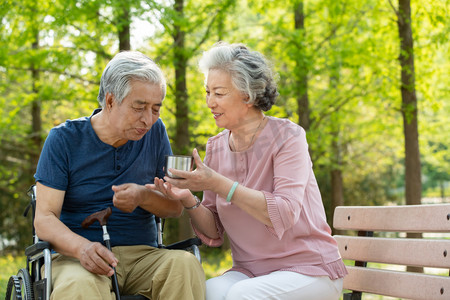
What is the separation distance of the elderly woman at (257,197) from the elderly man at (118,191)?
0.78 ft

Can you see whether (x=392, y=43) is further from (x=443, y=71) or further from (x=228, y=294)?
(x=228, y=294)

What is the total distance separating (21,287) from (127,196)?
0.68 metres

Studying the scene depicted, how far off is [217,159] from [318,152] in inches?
321

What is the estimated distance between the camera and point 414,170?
23.5ft

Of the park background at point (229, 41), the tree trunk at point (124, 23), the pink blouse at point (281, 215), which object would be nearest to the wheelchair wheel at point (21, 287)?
the pink blouse at point (281, 215)

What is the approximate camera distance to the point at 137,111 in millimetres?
2664

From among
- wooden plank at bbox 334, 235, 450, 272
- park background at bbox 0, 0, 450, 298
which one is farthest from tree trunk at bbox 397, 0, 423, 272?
wooden plank at bbox 334, 235, 450, 272

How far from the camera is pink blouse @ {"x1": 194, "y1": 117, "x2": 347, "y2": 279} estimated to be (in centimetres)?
247

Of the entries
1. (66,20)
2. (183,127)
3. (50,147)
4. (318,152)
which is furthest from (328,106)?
(50,147)

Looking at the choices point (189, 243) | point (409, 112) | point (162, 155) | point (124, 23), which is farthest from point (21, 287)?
point (409, 112)

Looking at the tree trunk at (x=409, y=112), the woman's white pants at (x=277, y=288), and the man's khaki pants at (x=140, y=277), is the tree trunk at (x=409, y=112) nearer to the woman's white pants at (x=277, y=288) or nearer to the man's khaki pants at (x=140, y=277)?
the woman's white pants at (x=277, y=288)

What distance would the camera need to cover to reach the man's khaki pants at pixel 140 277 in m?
2.24

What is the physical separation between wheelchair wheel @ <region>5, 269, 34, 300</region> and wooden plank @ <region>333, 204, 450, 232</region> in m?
1.62

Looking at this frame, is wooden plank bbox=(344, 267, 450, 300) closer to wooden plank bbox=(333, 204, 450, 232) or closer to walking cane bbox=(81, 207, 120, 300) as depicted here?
wooden plank bbox=(333, 204, 450, 232)
